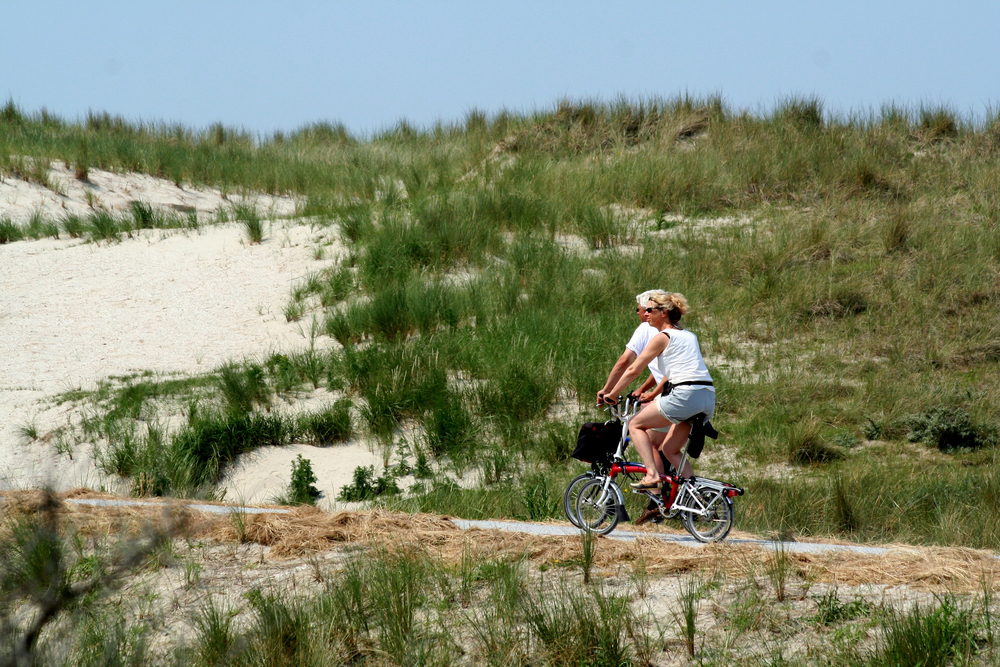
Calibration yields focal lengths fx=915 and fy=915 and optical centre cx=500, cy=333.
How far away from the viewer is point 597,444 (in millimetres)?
6223

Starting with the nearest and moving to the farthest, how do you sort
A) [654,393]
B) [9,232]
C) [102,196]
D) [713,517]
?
[713,517], [654,393], [9,232], [102,196]

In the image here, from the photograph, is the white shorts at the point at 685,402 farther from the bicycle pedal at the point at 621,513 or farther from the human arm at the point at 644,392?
the bicycle pedal at the point at 621,513

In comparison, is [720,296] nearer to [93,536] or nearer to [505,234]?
[505,234]

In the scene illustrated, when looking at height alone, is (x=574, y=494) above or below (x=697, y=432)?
below

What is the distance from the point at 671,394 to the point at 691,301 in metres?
6.92

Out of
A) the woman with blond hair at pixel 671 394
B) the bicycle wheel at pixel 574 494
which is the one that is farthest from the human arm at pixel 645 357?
the bicycle wheel at pixel 574 494

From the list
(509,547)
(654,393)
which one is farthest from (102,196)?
(509,547)

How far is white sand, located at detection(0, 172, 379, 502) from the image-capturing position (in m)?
10.2

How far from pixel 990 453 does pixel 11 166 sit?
19.4 m

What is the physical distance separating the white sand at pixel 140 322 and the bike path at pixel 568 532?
2075mm

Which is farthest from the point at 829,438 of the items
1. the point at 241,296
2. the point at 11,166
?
the point at 11,166

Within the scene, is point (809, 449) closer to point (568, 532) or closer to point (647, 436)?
point (647, 436)

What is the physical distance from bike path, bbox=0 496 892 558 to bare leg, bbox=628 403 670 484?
16.8 inches

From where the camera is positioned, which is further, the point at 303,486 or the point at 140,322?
the point at 140,322
